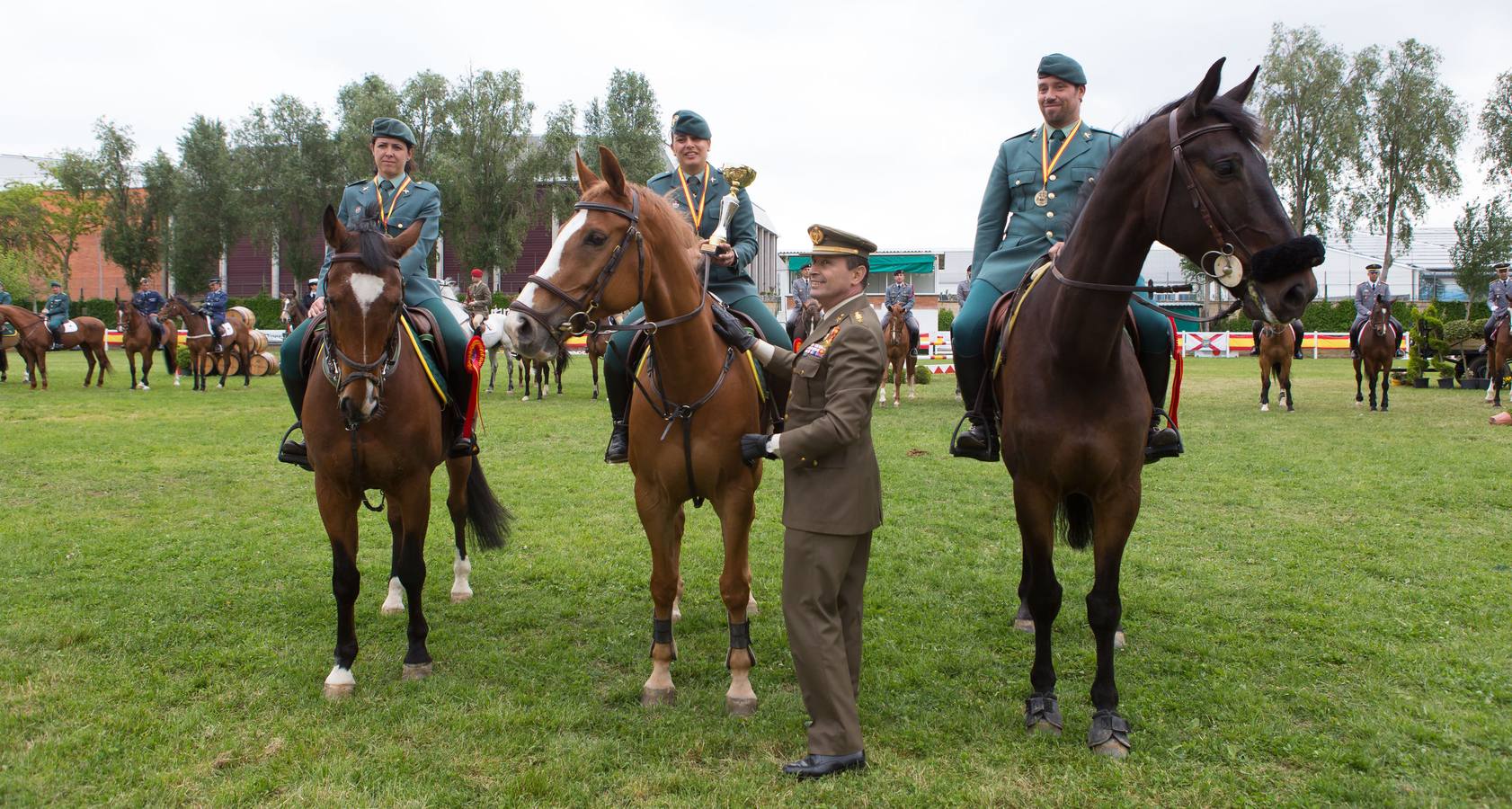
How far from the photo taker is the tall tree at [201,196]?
5100cm

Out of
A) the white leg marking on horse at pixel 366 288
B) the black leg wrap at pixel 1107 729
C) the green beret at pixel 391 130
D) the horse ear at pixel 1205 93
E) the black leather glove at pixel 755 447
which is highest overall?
the green beret at pixel 391 130

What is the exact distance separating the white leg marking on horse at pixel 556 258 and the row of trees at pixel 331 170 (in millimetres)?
43900

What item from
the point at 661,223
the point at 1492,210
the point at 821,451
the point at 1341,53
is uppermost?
the point at 1341,53

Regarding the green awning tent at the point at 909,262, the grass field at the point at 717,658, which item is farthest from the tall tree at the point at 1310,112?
the grass field at the point at 717,658

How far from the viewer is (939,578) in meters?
7.12

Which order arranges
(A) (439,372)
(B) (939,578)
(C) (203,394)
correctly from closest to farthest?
(A) (439,372) → (B) (939,578) → (C) (203,394)

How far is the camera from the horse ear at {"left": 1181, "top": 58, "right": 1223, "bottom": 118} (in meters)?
3.79

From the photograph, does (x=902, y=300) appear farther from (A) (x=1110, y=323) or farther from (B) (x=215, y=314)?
(B) (x=215, y=314)

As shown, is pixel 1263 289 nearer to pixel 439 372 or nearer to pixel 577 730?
pixel 577 730

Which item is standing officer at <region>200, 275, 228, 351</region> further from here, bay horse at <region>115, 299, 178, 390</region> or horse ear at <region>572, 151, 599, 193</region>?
horse ear at <region>572, 151, 599, 193</region>

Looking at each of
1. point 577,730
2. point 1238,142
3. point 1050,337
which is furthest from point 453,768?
point 1238,142

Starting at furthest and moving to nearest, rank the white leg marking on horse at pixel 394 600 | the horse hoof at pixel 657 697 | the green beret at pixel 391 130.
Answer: the white leg marking on horse at pixel 394 600
the green beret at pixel 391 130
the horse hoof at pixel 657 697

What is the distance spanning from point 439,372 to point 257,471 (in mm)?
7357

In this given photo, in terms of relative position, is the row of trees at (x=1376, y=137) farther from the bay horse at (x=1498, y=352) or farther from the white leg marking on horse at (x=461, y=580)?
the white leg marking on horse at (x=461, y=580)
